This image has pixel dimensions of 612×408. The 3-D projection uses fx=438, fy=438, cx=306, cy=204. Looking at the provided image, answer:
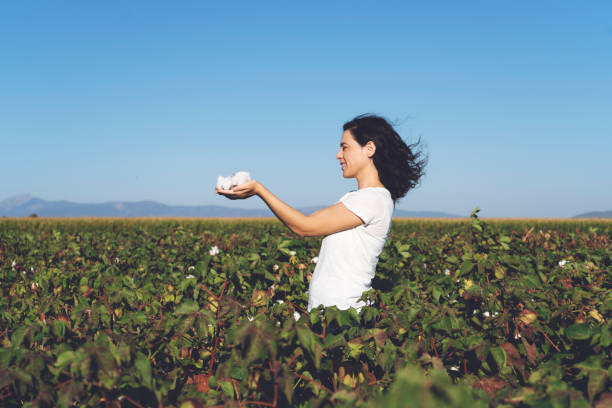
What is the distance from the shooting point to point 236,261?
2896 millimetres

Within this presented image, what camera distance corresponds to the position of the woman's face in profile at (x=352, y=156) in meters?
2.73

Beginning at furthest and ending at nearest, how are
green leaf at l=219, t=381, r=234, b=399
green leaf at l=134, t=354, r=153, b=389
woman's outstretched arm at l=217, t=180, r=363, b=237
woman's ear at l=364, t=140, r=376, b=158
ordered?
woman's ear at l=364, t=140, r=376, b=158 → woman's outstretched arm at l=217, t=180, r=363, b=237 → green leaf at l=219, t=381, r=234, b=399 → green leaf at l=134, t=354, r=153, b=389

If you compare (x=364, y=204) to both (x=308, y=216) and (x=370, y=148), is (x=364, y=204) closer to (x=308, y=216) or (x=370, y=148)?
(x=308, y=216)

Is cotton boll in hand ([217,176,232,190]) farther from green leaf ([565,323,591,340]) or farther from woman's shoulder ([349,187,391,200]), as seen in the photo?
green leaf ([565,323,591,340])

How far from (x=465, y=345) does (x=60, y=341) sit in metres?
1.67

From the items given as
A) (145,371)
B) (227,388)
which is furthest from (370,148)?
(145,371)

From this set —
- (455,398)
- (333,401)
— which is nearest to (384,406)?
(455,398)

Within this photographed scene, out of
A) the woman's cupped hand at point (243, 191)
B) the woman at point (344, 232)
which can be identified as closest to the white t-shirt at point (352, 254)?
the woman at point (344, 232)

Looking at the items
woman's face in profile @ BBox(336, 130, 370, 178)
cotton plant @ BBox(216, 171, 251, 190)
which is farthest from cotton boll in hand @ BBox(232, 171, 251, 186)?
woman's face in profile @ BBox(336, 130, 370, 178)

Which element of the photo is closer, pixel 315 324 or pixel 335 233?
pixel 315 324

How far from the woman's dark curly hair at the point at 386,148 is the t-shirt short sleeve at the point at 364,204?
0.37 metres

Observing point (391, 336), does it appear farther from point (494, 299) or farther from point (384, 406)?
point (384, 406)

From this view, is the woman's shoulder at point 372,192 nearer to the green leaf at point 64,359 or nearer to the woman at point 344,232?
the woman at point 344,232

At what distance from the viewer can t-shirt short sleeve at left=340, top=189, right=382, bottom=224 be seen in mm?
2393
